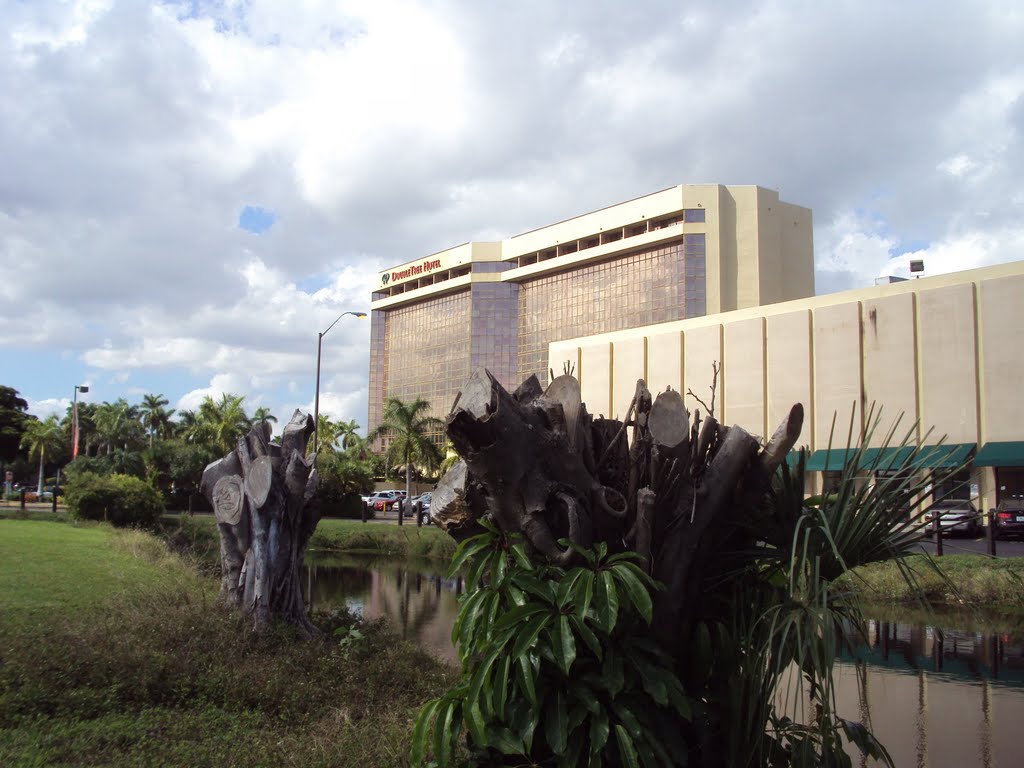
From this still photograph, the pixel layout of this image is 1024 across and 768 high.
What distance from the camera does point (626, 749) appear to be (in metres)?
4.23

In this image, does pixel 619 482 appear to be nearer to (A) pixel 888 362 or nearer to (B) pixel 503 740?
(B) pixel 503 740

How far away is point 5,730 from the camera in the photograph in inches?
232

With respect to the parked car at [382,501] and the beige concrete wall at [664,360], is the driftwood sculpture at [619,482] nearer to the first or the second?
the beige concrete wall at [664,360]

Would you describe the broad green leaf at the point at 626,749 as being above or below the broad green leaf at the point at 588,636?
below

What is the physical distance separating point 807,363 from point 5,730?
1521 inches

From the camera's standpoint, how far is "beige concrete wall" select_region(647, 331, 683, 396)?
45250 mm

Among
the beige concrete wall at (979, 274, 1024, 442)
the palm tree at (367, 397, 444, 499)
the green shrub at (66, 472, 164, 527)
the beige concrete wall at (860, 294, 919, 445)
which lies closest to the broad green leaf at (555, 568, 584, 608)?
the green shrub at (66, 472, 164, 527)

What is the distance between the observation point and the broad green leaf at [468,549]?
479 cm

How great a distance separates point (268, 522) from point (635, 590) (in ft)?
22.1

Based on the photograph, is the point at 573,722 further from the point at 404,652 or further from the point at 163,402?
the point at 163,402

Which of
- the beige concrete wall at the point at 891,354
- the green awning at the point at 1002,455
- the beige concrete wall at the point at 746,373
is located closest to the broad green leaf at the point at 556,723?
the green awning at the point at 1002,455

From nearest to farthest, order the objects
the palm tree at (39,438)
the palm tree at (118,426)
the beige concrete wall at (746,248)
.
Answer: the beige concrete wall at (746,248)
the palm tree at (39,438)
the palm tree at (118,426)

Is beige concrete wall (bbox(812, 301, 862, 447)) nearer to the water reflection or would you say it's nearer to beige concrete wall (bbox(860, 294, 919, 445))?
beige concrete wall (bbox(860, 294, 919, 445))

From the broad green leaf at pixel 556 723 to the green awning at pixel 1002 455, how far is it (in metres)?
34.6
